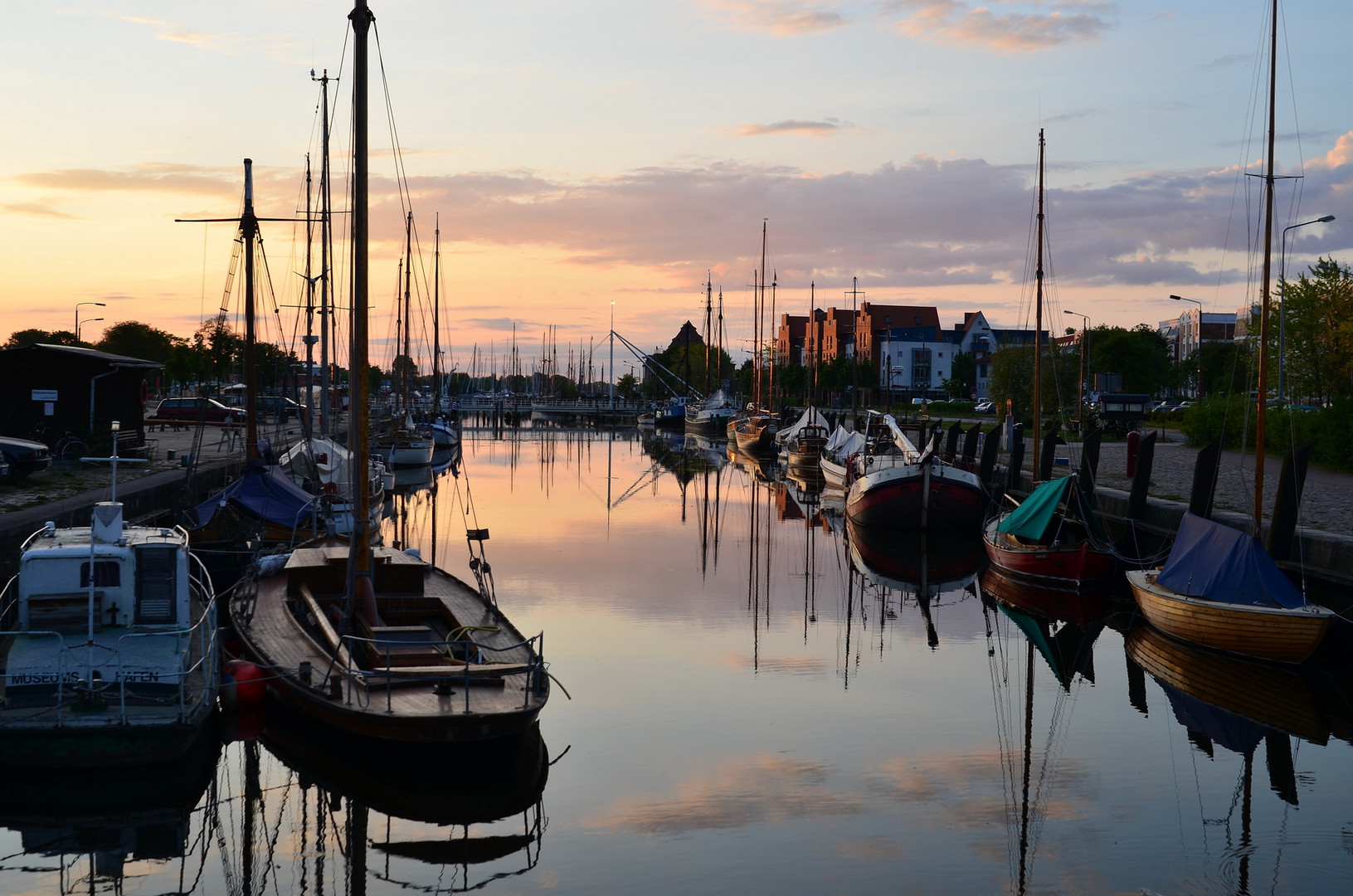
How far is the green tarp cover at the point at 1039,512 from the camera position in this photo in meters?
26.9

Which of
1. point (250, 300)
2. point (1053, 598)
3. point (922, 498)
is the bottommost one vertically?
point (1053, 598)

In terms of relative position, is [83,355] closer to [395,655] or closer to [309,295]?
[309,295]

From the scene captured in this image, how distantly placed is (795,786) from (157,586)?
29.0 feet

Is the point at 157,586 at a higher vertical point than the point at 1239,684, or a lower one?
higher

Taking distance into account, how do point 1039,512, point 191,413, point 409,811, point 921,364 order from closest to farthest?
point 409,811, point 1039,512, point 191,413, point 921,364

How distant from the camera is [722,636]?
22.7 m

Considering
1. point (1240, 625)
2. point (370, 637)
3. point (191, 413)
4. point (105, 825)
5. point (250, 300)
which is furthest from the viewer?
point (191, 413)

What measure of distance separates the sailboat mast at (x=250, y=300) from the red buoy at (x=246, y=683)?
65.9 feet

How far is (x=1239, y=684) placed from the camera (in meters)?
18.8

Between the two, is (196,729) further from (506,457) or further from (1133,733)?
(506,457)

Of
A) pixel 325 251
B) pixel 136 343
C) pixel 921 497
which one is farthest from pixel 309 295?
pixel 136 343

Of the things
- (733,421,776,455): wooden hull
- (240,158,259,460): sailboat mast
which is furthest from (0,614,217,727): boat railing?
(733,421,776,455): wooden hull

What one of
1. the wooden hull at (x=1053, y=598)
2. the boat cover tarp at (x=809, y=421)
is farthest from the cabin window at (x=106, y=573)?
the boat cover tarp at (x=809, y=421)

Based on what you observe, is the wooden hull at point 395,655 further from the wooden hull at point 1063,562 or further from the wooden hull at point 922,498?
the wooden hull at point 922,498
